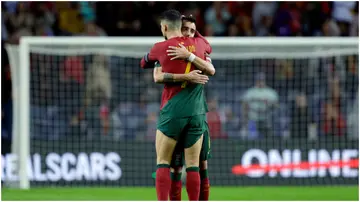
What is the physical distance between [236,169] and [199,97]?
23.8 feet

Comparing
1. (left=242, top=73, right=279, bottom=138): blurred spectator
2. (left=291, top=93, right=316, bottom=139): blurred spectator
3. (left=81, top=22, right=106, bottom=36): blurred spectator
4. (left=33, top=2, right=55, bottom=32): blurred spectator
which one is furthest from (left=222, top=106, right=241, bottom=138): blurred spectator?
(left=33, top=2, right=55, bottom=32): blurred spectator

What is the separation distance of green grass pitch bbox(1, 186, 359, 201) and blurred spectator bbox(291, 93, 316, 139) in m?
2.02

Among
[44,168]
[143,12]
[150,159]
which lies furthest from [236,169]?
[143,12]

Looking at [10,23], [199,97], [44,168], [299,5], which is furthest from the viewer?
[299,5]

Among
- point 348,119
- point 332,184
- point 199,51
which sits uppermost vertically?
point 199,51

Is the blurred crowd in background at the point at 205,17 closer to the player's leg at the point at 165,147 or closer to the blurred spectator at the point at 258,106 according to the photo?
the blurred spectator at the point at 258,106

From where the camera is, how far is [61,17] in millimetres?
17312

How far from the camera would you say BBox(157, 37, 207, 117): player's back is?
25.1ft

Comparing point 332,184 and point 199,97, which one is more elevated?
point 199,97

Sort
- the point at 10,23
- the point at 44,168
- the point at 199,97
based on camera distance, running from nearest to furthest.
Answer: the point at 199,97 < the point at 44,168 < the point at 10,23

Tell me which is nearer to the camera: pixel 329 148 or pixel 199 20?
pixel 329 148

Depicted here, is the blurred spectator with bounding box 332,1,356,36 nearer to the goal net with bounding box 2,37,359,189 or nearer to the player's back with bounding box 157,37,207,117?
the goal net with bounding box 2,37,359,189

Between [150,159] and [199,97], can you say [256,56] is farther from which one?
[199,97]

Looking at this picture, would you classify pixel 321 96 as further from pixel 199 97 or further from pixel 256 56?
pixel 199 97
